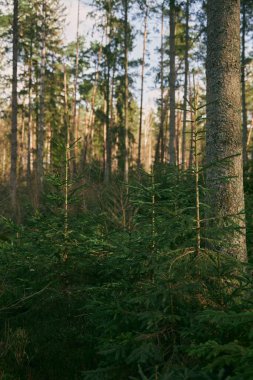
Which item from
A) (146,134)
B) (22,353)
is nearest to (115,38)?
(22,353)

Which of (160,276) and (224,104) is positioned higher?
(224,104)

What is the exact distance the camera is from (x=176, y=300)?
3.34 m

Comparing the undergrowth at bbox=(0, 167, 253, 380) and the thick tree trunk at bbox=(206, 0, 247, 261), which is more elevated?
the thick tree trunk at bbox=(206, 0, 247, 261)

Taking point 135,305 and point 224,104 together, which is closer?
point 135,305

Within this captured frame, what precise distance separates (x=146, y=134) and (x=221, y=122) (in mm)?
53925

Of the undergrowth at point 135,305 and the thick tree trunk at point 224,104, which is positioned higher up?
the thick tree trunk at point 224,104

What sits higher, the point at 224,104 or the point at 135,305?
the point at 224,104

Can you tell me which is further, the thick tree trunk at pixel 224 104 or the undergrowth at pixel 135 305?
the thick tree trunk at pixel 224 104

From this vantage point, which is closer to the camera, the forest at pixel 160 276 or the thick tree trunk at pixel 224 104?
the forest at pixel 160 276

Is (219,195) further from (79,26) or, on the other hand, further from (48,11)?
(79,26)

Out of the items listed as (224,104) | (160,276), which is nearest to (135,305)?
(160,276)

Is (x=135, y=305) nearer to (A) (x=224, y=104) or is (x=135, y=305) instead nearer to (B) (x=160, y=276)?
(B) (x=160, y=276)

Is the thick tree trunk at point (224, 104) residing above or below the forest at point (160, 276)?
above

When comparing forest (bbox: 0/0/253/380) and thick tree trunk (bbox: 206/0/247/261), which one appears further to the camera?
thick tree trunk (bbox: 206/0/247/261)
